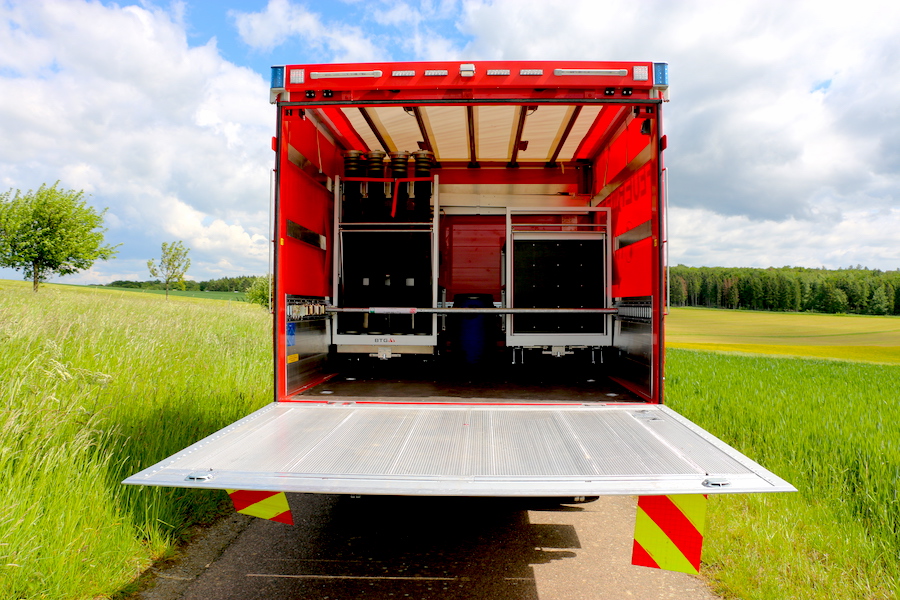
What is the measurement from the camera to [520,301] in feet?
16.1

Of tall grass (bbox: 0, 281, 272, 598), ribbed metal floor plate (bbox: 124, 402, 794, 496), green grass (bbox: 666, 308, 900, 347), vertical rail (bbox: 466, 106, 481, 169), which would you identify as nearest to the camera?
ribbed metal floor plate (bbox: 124, 402, 794, 496)

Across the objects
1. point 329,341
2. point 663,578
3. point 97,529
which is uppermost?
point 329,341

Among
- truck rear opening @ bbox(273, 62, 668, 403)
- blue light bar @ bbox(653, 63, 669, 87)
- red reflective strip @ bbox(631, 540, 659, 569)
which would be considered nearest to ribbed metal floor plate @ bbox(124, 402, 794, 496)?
red reflective strip @ bbox(631, 540, 659, 569)

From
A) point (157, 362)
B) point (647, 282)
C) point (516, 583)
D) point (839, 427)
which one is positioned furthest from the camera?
point (157, 362)

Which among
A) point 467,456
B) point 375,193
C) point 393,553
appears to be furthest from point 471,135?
point 393,553

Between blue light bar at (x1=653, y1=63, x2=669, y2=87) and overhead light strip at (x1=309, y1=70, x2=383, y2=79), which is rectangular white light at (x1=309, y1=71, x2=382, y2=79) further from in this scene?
blue light bar at (x1=653, y1=63, x2=669, y2=87)

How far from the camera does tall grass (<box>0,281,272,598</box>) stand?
8.23 ft

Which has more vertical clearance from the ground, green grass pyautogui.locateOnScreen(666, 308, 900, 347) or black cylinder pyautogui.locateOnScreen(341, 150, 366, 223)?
black cylinder pyautogui.locateOnScreen(341, 150, 366, 223)

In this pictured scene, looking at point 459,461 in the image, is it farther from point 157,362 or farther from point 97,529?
point 157,362

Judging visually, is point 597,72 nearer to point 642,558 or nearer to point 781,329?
point 642,558

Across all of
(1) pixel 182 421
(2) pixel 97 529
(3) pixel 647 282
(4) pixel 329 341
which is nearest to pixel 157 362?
(1) pixel 182 421

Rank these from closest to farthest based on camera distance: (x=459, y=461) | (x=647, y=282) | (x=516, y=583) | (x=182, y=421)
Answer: (x=459, y=461)
(x=516, y=583)
(x=647, y=282)
(x=182, y=421)

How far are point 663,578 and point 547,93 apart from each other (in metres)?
2.84

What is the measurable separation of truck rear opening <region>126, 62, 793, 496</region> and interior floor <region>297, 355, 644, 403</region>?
3 cm
